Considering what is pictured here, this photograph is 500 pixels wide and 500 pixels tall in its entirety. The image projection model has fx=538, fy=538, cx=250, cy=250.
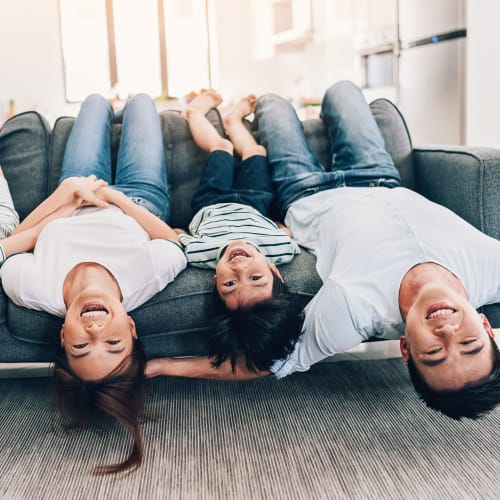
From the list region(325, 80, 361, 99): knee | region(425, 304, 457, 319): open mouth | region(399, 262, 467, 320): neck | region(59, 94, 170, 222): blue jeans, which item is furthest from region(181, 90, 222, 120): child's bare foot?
region(425, 304, 457, 319): open mouth

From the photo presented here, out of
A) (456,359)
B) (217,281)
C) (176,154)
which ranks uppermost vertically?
(176,154)

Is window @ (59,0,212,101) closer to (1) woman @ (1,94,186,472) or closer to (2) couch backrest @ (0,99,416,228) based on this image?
(2) couch backrest @ (0,99,416,228)

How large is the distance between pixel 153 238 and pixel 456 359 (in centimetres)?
97

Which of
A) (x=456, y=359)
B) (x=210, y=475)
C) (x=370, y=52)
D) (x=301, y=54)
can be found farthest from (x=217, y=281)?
(x=301, y=54)

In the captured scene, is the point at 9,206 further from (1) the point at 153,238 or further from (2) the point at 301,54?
(2) the point at 301,54

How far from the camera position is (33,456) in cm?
135

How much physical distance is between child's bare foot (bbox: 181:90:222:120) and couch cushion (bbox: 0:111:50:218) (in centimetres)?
57

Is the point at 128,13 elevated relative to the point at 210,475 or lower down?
elevated

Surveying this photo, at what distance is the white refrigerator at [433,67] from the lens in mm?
3238

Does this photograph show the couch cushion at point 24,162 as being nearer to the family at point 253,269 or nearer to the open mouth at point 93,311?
the family at point 253,269

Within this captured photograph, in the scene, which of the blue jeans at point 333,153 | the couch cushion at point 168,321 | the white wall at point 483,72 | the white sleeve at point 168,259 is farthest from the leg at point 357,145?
the white wall at point 483,72

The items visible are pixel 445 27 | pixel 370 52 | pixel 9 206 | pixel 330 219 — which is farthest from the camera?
pixel 370 52

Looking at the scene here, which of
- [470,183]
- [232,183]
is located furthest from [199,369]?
[470,183]

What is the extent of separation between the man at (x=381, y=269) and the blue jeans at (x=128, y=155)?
43cm
